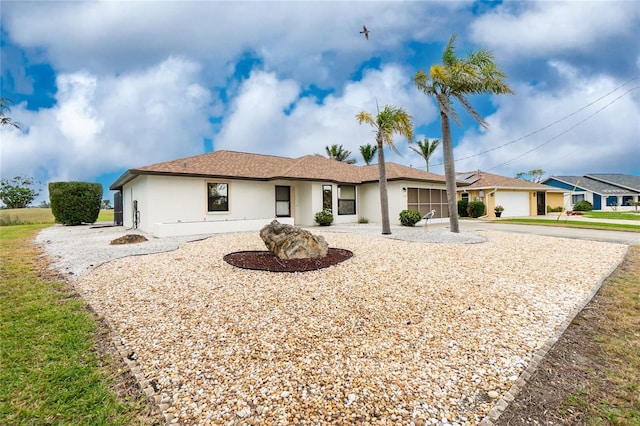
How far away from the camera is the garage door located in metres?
26.6

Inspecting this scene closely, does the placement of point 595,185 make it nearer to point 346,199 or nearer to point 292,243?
point 346,199

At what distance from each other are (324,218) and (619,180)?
5166 cm

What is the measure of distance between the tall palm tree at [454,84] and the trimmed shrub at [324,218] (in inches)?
269

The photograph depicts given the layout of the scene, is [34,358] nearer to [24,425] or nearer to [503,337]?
[24,425]

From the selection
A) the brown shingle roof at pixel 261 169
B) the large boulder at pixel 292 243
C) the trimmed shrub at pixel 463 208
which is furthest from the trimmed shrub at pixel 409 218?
the trimmed shrub at pixel 463 208

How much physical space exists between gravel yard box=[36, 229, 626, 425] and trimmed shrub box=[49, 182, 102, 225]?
16.7 metres

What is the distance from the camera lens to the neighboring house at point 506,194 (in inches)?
1025

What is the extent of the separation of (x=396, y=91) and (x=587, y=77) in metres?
12.9

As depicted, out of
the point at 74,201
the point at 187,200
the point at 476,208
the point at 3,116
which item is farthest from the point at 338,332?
the point at 476,208

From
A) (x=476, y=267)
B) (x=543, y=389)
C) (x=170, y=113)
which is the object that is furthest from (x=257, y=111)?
(x=543, y=389)

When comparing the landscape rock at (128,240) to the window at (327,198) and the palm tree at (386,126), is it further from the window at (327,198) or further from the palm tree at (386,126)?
the window at (327,198)

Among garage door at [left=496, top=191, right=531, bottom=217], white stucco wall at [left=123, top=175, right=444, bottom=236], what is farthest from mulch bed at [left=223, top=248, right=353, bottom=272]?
garage door at [left=496, top=191, right=531, bottom=217]

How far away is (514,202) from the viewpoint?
27.4 metres

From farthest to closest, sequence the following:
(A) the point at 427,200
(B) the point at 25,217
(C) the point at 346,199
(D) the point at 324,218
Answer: (B) the point at 25,217
(A) the point at 427,200
(C) the point at 346,199
(D) the point at 324,218
